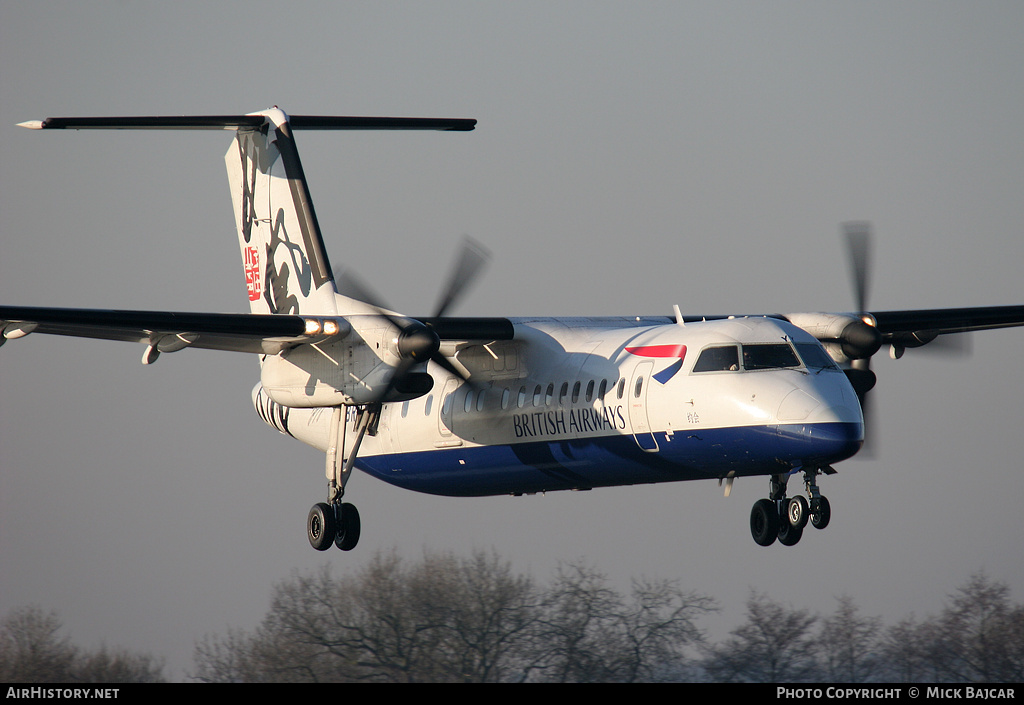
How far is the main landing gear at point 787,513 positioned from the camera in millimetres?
16219

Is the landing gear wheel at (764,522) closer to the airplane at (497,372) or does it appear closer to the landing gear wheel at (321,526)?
the airplane at (497,372)

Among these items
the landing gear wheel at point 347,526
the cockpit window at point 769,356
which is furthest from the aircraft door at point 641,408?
the landing gear wheel at point 347,526

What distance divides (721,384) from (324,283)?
272 inches

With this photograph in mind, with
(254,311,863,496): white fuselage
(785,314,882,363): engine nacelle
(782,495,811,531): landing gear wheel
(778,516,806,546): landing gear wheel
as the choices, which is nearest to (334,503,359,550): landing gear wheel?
(254,311,863,496): white fuselage

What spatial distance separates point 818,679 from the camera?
91.1 feet

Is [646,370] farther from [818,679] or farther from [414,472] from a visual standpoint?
[818,679]

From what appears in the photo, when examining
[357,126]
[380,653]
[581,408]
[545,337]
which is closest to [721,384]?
[581,408]

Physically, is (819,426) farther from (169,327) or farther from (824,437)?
(169,327)

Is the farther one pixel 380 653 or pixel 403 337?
pixel 380 653

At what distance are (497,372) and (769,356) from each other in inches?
189

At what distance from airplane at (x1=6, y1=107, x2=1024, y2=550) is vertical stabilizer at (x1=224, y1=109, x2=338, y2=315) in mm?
35

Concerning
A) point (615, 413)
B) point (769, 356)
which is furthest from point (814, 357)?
point (615, 413)

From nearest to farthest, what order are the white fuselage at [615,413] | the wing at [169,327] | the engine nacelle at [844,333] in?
the white fuselage at [615,413]
the wing at [169,327]
the engine nacelle at [844,333]

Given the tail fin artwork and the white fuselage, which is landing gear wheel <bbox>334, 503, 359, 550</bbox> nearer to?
the white fuselage
